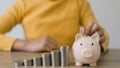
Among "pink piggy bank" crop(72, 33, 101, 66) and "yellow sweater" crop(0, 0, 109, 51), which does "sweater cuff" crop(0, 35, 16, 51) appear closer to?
"yellow sweater" crop(0, 0, 109, 51)

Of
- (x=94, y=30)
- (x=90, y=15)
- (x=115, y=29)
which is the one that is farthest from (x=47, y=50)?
(x=115, y=29)

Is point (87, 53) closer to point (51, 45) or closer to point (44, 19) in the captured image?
point (51, 45)

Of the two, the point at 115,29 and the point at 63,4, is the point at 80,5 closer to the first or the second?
the point at 63,4

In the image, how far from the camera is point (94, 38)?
62cm

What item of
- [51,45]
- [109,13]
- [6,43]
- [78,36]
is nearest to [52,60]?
[78,36]

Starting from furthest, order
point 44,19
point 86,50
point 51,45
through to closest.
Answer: point 44,19 < point 51,45 < point 86,50

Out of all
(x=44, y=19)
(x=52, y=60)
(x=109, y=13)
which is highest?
(x=109, y=13)

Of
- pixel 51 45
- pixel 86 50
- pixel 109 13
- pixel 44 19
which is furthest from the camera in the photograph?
pixel 109 13

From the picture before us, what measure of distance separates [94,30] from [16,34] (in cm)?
100

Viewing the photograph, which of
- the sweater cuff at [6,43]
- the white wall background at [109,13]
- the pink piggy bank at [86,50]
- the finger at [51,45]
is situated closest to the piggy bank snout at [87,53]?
the pink piggy bank at [86,50]

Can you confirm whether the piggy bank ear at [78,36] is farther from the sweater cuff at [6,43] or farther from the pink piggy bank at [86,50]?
the sweater cuff at [6,43]

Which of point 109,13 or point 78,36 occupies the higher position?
point 109,13

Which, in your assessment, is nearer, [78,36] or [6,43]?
[78,36]

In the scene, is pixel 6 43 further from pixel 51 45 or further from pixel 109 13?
pixel 109 13
